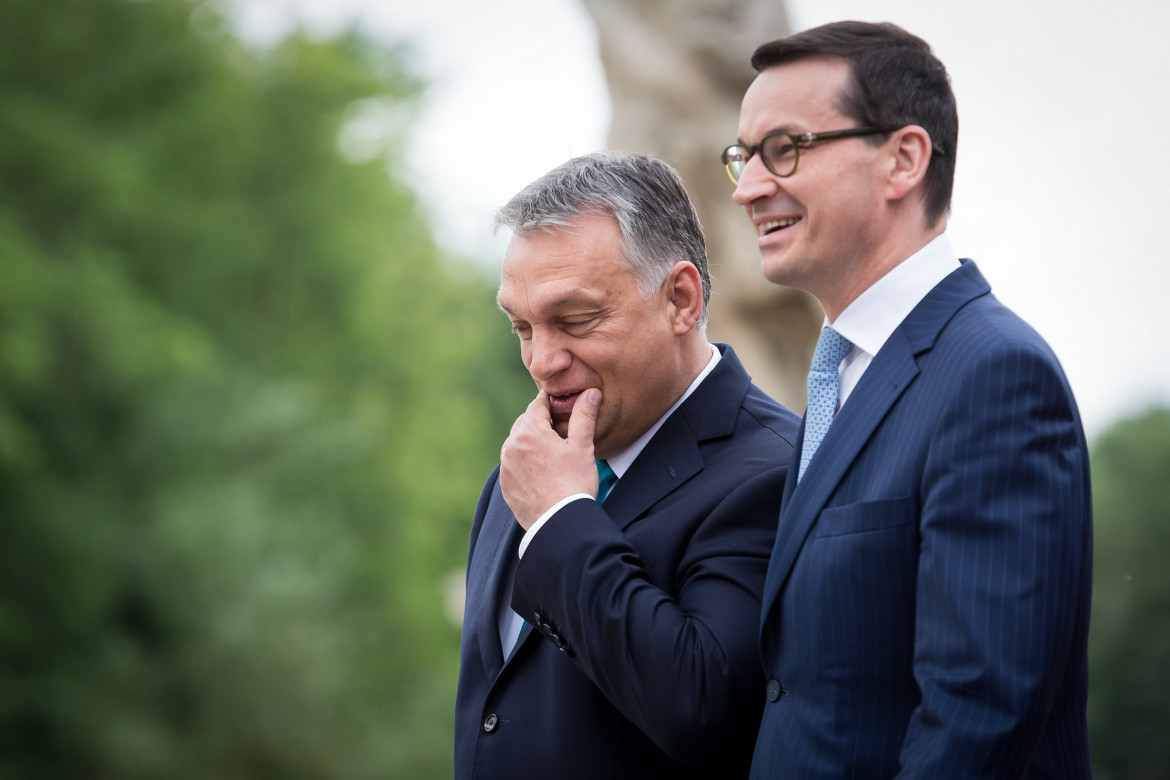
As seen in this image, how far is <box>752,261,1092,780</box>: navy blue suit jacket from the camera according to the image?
1581 mm

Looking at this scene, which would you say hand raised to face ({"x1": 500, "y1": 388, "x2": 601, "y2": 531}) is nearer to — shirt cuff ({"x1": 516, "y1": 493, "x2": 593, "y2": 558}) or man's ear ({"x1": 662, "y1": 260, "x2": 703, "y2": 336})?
shirt cuff ({"x1": 516, "y1": 493, "x2": 593, "y2": 558})

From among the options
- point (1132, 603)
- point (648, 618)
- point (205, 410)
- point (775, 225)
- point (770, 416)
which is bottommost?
point (648, 618)

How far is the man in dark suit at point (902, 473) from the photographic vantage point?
1.59m

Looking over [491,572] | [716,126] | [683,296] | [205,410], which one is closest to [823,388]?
[683,296]

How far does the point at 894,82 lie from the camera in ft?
6.34

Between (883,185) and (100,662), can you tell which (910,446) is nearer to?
(883,185)

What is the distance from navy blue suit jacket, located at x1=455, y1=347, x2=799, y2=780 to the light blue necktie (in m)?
0.22

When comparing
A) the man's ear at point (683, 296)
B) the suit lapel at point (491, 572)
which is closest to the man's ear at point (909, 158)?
the man's ear at point (683, 296)

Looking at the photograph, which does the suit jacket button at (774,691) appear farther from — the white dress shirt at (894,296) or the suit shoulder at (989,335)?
the suit shoulder at (989,335)

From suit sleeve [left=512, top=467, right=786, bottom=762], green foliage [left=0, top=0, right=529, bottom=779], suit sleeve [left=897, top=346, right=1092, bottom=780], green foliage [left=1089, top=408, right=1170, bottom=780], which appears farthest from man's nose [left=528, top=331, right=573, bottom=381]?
green foliage [left=0, top=0, right=529, bottom=779]

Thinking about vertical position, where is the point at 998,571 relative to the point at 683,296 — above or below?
below

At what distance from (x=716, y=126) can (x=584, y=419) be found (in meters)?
3.28

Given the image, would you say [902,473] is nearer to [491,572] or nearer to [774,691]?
[774,691]

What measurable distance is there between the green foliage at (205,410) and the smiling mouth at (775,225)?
1024 centimetres
